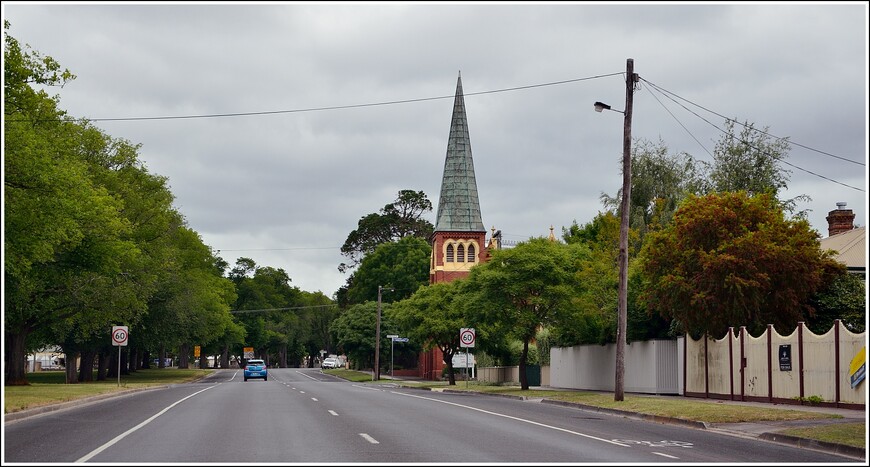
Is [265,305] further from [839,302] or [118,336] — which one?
[839,302]

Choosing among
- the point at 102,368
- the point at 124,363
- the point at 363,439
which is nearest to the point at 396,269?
the point at 124,363

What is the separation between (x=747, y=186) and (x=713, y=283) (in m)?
22.7

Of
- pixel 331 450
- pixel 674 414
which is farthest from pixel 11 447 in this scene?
pixel 674 414

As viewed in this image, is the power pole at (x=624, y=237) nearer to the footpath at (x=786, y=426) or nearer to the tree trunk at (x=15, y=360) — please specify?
the footpath at (x=786, y=426)

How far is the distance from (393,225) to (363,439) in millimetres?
95032

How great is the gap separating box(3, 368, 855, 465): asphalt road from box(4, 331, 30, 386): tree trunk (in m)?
22.4

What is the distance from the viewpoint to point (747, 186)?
52.2 meters

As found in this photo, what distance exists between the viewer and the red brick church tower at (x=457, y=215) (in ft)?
295

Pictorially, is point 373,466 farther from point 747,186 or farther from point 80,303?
point 747,186

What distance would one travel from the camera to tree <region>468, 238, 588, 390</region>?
4250 cm

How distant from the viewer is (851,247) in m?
39.1

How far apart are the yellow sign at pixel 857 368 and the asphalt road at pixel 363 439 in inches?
190

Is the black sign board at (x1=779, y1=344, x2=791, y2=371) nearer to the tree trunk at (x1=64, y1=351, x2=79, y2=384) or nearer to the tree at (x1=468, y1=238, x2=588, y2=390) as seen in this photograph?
the tree at (x1=468, y1=238, x2=588, y2=390)

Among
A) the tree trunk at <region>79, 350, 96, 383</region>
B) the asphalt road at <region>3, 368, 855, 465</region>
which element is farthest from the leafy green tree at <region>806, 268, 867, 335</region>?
the tree trunk at <region>79, 350, 96, 383</region>
